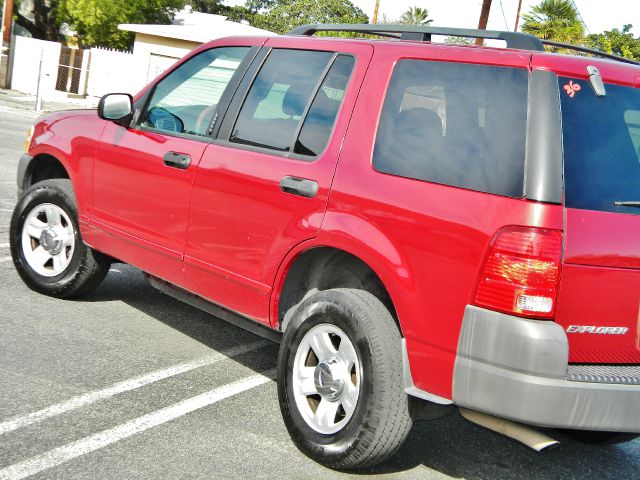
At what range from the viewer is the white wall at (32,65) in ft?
110

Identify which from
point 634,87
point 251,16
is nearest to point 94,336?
point 634,87

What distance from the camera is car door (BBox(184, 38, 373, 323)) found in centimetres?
429

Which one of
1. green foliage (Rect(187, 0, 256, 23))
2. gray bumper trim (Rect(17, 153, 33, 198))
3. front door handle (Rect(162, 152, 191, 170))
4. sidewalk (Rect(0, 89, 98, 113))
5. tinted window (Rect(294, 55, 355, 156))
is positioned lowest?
sidewalk (Rect(0, 89, 98, 113))

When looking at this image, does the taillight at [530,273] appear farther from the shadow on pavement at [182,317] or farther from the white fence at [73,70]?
the white fence at [73,70]

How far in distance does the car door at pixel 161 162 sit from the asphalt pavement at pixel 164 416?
568mm

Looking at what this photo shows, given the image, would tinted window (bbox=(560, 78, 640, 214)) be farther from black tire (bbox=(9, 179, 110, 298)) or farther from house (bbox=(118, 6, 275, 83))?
house (bbox=(118, 6, 275, 83))

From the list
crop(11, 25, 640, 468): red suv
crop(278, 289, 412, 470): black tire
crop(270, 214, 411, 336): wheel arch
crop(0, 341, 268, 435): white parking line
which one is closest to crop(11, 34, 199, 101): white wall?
crop(0, 341, 268, 435): white parking line

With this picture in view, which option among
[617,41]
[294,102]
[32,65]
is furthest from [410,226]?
[617,41]

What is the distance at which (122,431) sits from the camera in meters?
4.11

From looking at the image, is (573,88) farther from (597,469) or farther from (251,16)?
(251,16)

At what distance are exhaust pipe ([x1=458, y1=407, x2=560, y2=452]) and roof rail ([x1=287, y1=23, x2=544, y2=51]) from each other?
1620mm

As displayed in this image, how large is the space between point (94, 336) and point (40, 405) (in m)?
1.23

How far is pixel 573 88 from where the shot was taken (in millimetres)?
3559

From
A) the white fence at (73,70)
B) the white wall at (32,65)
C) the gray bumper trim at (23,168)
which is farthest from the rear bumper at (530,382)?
the white wall at (32,65)
